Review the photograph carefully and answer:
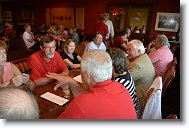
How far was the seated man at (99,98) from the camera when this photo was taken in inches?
27.4

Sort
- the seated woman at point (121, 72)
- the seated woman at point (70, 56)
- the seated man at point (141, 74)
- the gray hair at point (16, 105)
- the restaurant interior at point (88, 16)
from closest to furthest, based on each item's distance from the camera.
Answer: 1. the gray hair at point (16, 105)
2. the seated woman at point (121, 72)
3. the seated man at point (141, 74)
4. the seated woman at point (70, 56)
5. the restaurant interior at point (88, 16)

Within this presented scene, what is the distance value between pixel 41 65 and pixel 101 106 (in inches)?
42.4

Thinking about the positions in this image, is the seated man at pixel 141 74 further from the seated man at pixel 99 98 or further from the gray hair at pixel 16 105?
the gray hair at pixel 16 105

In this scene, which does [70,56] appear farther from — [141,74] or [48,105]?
[48,105]

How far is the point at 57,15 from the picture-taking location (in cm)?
662

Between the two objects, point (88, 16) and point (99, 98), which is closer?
point (99, 98)

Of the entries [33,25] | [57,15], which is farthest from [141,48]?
[33,25]

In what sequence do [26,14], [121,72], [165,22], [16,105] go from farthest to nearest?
[26,14], [165,22], [121,72], [16,105]

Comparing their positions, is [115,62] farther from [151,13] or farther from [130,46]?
[151,13]


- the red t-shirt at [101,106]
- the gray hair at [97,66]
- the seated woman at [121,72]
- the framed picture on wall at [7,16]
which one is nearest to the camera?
the red t-shirt at [101,106]

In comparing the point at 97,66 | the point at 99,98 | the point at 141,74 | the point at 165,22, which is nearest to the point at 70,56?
the point at 141,74

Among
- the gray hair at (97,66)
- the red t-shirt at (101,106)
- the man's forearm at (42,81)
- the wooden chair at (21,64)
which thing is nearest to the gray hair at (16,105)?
the red t-shirt at (101,106)

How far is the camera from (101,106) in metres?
0.71

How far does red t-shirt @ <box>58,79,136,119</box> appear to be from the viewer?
0.69m
